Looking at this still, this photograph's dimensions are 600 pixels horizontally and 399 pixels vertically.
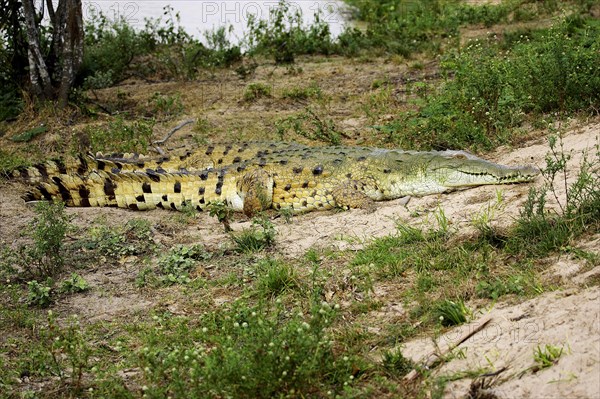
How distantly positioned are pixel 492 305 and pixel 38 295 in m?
3.17

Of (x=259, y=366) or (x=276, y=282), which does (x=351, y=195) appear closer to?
(x=276, y=282)

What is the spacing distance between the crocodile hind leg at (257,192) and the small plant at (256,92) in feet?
11.2

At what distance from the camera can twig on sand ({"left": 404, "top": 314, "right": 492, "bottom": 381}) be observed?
14.0ft

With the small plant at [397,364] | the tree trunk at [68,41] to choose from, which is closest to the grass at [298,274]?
the small plant at [397,364]

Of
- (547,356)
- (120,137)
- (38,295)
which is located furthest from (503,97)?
(38,295)

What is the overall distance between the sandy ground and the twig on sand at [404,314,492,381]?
1.4 inches

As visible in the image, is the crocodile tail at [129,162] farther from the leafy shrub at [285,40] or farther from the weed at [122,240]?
the leafy shrub at [285,40]

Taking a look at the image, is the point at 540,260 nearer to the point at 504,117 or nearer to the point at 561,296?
the point at 561,296

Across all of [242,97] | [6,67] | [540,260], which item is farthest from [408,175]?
[6,67]

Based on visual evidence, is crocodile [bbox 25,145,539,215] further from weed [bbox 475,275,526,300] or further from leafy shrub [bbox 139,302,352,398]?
leafy shrub [bbox 139,302,352,398]

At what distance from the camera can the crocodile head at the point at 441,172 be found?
6922 millimetres

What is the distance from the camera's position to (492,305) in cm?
476

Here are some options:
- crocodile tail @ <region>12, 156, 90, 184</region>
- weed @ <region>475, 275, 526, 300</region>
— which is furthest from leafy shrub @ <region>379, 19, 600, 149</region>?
weed @ <region>475, 275, 526, 300</region>

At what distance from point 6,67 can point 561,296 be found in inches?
327
